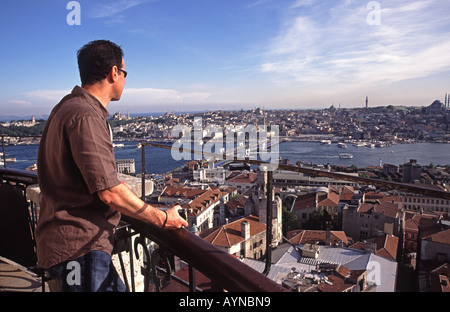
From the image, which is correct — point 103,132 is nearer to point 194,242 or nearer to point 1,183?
point 194,242

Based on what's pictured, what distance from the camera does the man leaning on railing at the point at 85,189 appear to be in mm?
618

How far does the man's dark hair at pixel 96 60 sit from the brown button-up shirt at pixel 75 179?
0.05 metres

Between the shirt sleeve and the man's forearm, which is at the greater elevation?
the shirt sleeve

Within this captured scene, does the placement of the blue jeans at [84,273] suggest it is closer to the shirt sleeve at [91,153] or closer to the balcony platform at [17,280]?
the shirt sleeve at [91,153]

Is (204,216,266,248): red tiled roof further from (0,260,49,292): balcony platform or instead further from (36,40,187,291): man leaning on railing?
(36,40,187,291): man leaning on railing

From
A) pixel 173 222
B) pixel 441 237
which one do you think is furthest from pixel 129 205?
pixel 441 237

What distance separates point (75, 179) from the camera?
0.66 m

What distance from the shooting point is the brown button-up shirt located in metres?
0.61

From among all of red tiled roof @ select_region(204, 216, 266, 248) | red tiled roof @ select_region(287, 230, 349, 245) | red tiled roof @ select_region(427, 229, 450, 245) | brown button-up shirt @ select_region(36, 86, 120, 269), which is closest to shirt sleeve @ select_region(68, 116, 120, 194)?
brown button-up shirt @ select_region(36, 86, 120, 269)

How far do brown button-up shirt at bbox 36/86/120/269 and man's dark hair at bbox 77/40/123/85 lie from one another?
0.17 ft

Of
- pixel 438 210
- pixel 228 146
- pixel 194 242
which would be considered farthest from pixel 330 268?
pixel 228 146

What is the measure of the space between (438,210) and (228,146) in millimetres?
29190

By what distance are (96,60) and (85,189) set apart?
0.28m

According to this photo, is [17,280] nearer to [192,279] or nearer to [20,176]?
[20,176]
